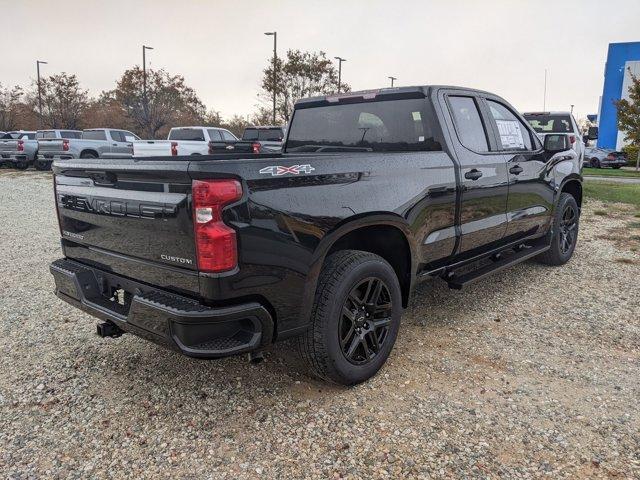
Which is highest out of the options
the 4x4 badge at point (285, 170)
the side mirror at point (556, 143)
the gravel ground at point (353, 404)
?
the side mirror at point (556, 143)

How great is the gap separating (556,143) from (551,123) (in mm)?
7240

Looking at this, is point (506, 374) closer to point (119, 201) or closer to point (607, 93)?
point (119, 201)

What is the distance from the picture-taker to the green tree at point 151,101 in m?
36.5

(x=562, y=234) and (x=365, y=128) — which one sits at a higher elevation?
(x=365, y=128)

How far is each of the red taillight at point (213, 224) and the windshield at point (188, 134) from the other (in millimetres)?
16047

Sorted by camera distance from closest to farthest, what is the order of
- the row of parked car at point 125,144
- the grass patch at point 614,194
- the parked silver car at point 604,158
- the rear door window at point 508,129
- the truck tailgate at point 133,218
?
the truck tailgate at point 133,218
the rear door window at point 508,129
the grass patch at point 614,194
the row of parked car at point 125,144
the parked silver car at point 604,158

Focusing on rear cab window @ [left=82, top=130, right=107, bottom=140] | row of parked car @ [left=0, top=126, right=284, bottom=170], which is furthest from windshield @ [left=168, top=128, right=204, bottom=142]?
rear cab window @ [left=82, top=130, right=107, bottom=140]

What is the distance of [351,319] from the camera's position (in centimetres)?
305

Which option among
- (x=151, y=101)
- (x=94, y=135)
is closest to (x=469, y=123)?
(x=94, y=135)

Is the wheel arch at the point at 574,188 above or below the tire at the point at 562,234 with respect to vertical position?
above

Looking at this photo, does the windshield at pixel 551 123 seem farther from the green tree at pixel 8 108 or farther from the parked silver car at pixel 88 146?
the green tree at pixel 8 108

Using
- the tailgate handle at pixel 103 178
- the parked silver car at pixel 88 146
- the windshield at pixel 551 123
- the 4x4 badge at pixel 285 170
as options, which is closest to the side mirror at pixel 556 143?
the 4x4 badge at pixel 285 170

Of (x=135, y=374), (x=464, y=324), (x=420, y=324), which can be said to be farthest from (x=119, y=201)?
(x=464, y=324)

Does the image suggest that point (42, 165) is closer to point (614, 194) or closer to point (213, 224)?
point (614, 194)
